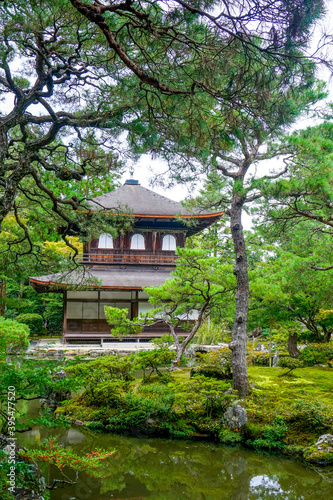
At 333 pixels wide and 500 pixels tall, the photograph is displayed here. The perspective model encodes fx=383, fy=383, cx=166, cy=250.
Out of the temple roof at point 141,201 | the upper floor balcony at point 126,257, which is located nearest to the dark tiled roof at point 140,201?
the temple roof at point 141,201

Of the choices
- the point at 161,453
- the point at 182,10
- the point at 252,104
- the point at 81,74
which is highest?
the point at 81,74

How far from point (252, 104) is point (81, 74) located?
2.29 meters

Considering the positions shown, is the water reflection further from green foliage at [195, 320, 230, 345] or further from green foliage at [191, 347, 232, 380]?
green foliage at [195, 320, 230, 345]

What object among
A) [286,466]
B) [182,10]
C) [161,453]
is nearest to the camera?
[182,10]

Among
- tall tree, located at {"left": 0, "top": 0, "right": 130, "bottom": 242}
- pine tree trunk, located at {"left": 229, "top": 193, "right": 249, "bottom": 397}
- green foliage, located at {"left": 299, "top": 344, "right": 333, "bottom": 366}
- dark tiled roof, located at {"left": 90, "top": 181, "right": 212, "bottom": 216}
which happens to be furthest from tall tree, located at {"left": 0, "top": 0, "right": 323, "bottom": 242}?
dark tiled roof, located at {"left": 90, "top": 181, "right": 212, "bottom": 216}

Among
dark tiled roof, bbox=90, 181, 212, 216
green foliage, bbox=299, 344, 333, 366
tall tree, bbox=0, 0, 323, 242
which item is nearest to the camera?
tall tree, bbox=0, 0, 323, 242

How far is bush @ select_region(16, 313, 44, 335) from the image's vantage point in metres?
18.1

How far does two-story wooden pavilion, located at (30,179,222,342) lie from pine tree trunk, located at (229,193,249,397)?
858 cm

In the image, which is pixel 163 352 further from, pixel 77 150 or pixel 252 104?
pixel 252 104

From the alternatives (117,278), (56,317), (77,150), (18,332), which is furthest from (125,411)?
(56,317)

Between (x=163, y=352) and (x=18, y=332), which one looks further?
(x=163, y=352)

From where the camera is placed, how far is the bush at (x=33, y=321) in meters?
18.1

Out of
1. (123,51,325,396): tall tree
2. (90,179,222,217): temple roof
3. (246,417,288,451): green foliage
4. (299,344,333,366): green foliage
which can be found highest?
(90,179,222,217): temple roof

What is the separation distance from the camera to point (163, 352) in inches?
302
